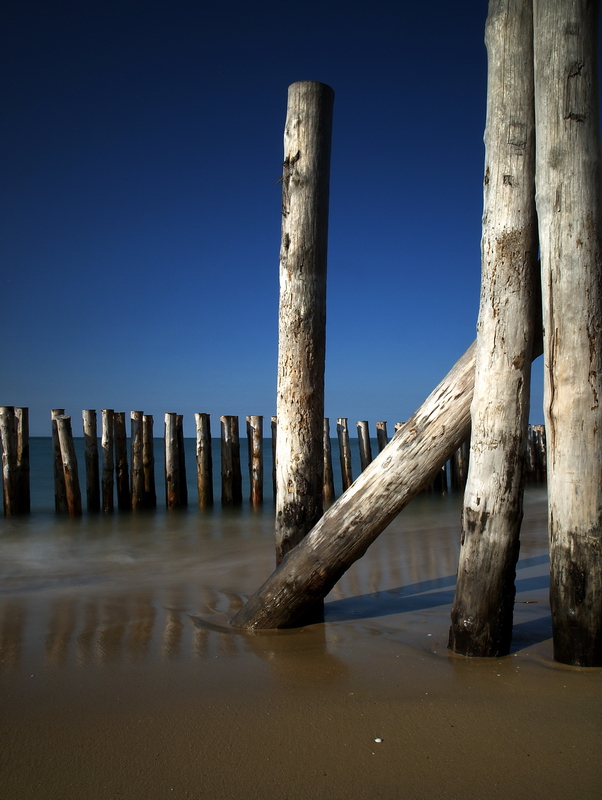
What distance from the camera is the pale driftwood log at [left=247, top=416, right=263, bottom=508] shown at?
1116 cm

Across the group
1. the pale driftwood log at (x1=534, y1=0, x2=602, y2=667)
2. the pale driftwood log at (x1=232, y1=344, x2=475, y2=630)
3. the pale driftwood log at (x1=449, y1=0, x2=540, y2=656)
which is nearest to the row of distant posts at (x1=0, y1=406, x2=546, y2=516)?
the pale driftwood log at (x1=232, y1=344, x2=475, y2=630)

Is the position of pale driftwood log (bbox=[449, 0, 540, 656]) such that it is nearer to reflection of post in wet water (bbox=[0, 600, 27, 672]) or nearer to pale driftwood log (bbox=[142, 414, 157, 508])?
reflection of post in wet water (bbox=[0, 600, 27, 672])

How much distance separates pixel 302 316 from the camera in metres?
3.69

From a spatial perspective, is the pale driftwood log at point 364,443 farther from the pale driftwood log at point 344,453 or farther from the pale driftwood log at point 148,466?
the pale driftwood log at point 148,466

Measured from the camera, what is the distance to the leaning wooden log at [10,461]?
9.64 m

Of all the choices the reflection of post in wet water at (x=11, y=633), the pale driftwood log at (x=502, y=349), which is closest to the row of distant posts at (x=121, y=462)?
the reflection of post in wet water at (x=11, y=633)

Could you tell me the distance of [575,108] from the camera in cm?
261

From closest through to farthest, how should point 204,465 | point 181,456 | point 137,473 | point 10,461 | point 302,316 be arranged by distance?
1. point 302,316
2. point 10,461
3. point 137,473
4. point 181,456
5. point 204,465

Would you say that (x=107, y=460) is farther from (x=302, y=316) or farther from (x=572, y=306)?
(x=572, y=306)

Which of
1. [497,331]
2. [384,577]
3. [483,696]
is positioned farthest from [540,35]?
[384,577]

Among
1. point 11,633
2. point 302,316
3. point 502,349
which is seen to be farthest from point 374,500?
point 11,633

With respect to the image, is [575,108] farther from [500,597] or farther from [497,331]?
[500,597]

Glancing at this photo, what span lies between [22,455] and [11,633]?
6.99 m

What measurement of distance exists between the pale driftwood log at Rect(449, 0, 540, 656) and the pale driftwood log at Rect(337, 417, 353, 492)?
9839 mm
